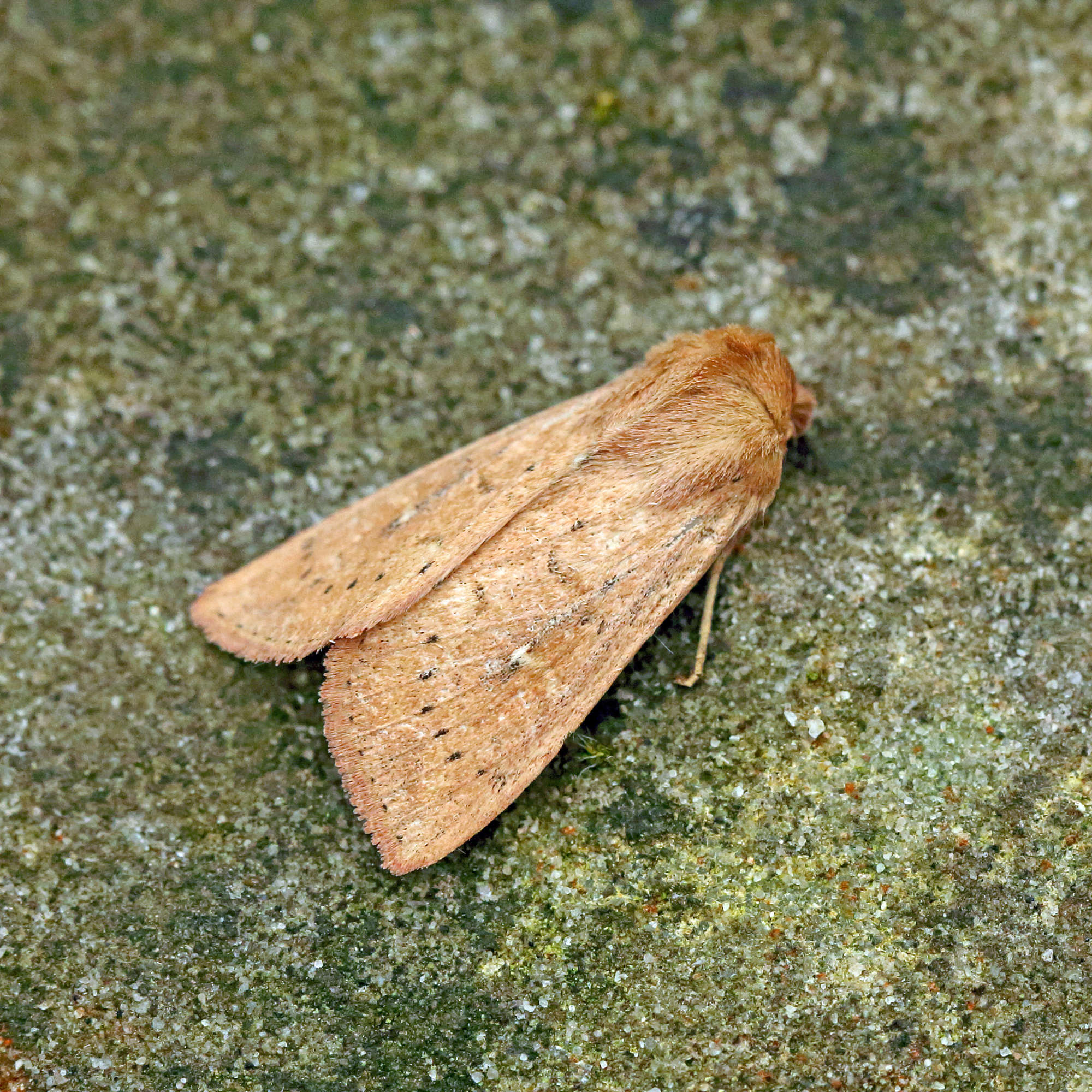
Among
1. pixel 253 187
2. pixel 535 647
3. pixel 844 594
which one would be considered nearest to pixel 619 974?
pixel 535 647

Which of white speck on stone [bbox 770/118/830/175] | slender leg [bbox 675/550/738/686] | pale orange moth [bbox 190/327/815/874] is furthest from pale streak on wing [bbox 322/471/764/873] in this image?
white speck on stone [bbox 770/118/830/175]

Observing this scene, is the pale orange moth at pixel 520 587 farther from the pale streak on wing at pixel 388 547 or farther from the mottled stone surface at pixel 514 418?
the mottled stone surface at pixel 514 418

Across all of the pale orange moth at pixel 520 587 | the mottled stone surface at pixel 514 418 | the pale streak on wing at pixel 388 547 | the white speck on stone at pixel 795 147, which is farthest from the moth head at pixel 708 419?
the white speck on stone at pixel 795 147

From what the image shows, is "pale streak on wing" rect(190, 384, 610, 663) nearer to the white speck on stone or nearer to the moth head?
the moth head

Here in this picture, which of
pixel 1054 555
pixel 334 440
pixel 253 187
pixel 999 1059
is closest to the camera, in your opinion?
pixel 999 1059

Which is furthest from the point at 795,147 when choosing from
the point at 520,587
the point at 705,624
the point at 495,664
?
the point at 495,664

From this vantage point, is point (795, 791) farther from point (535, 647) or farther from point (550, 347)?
point (550, 347)
